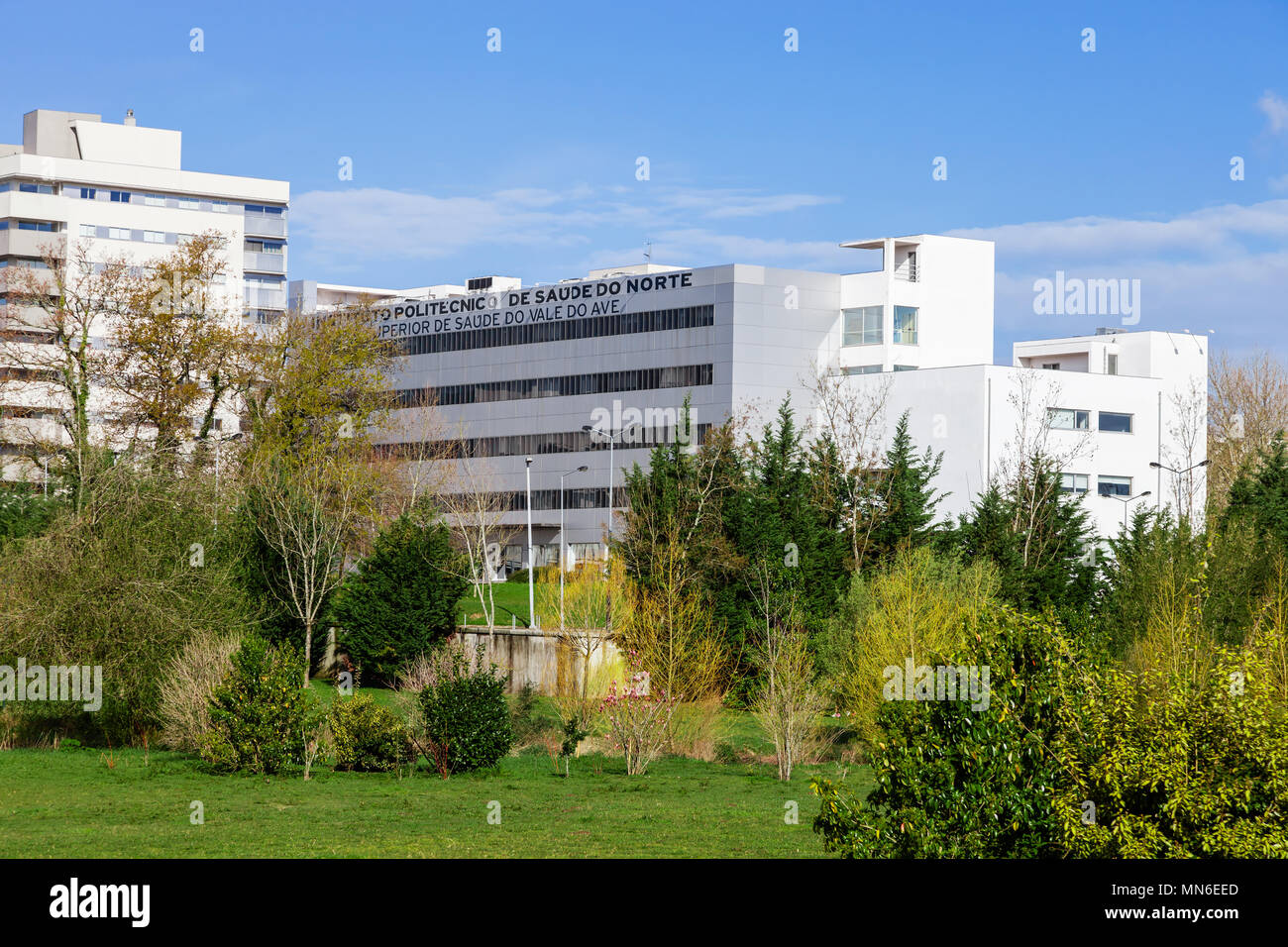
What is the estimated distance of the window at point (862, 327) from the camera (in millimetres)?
101188

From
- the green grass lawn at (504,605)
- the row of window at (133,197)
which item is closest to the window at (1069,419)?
the green grass lawn at (504,605)

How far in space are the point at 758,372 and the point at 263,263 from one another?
5646 centimetres

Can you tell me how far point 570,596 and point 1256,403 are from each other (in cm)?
7521

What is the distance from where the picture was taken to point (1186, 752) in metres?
13.4

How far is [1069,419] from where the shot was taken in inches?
3514

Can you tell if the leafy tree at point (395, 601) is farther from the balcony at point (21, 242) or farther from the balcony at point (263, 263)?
the balcony at point (263, 263)

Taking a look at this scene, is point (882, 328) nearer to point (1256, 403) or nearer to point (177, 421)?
point (1256, 403)

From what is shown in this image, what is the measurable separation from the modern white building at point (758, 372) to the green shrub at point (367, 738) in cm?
5729

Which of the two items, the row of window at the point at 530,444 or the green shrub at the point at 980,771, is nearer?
the green shrub at the point at 980,771

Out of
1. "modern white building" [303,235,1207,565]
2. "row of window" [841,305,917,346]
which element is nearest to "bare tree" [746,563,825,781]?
"modern white building" [303,235,1207,565]

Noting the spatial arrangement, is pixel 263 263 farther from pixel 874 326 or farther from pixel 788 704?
pixel 788 704

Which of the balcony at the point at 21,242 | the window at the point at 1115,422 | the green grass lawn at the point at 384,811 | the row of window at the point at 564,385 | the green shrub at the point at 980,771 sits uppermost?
the balcony at the point at 21,242

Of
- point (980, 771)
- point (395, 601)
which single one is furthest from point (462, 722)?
point (395, 601)
